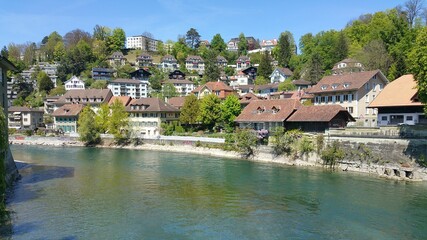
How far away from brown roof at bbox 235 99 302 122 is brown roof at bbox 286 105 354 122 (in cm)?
118

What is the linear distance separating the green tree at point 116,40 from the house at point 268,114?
95243mm

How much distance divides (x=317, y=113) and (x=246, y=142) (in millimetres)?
8565

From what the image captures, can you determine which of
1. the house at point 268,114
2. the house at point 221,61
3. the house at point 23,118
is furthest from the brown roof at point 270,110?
the house at point 221,61

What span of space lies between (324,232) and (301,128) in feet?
78.4

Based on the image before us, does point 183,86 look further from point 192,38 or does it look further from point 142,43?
point 142,43

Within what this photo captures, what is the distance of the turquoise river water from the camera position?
716 inches

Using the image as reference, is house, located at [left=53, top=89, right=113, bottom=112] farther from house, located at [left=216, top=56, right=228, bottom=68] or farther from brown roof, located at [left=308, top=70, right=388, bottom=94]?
house, located at [left=216, top=56, right=228, bottom=68]

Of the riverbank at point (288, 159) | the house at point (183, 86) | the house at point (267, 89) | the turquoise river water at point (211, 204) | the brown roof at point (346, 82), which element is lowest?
the turquoise river water at point (211, 204)

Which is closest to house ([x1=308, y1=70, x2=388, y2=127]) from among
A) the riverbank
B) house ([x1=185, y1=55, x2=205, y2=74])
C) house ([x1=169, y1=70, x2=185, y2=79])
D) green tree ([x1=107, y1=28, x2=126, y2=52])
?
the riverbank

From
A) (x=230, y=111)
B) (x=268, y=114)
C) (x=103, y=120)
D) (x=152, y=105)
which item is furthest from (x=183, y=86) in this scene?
(x=268, y=114)

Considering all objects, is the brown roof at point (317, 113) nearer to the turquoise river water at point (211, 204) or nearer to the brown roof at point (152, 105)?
the turquoise river water at point (211, 204)

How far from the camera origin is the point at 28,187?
89.4 ft

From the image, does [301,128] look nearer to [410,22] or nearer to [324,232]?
[324,232]

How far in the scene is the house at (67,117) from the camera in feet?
222
